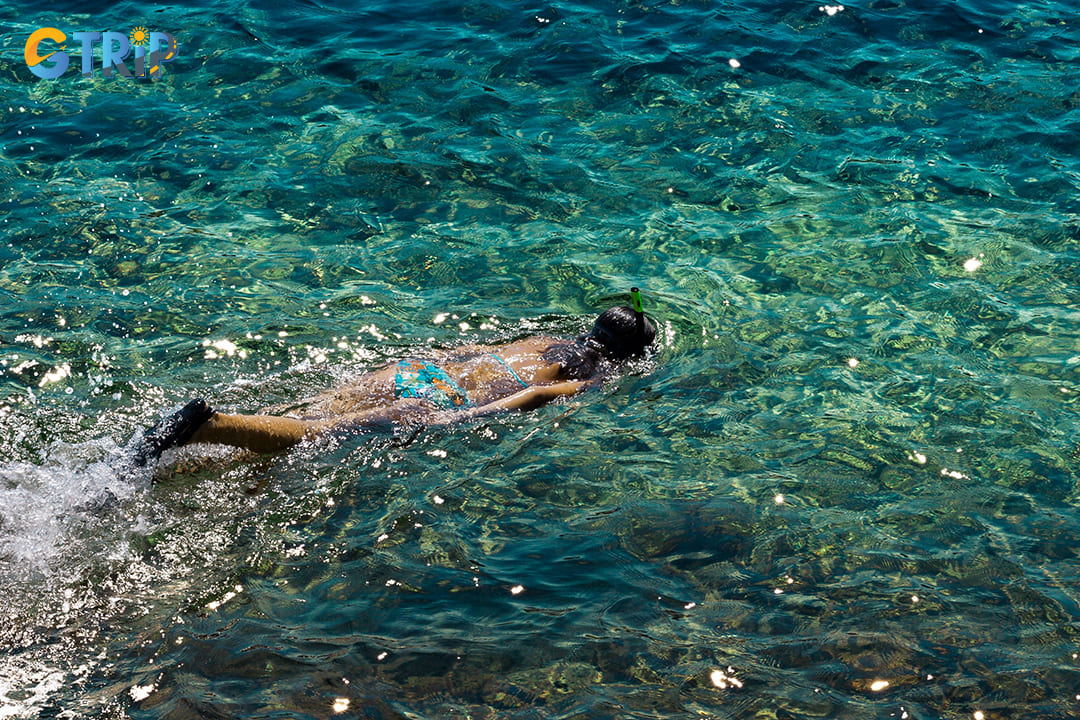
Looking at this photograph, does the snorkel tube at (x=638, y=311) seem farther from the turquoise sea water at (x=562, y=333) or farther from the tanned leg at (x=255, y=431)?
the tanned leg at (x=255, y=431)

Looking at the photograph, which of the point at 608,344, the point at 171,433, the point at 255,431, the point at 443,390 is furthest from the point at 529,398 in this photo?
the point at 171,433

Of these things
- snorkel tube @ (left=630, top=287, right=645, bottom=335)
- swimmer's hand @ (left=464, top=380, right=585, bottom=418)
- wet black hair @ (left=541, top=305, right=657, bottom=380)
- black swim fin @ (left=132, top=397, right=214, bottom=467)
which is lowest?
swimmer's hand @ (left=464, top=380, right=585, bottom=418)

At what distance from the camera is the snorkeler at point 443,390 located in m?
5.45

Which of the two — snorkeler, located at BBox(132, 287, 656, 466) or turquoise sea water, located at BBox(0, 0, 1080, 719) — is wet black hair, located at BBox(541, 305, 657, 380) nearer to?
snorkeler, located at BBox(132, 287, 656, 466)

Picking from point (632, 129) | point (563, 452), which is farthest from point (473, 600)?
point (632, 129)

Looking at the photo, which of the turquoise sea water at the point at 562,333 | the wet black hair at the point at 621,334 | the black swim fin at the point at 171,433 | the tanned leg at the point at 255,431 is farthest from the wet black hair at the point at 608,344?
the black swim fin at the point at 171,433

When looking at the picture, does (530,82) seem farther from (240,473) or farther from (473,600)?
(473,600)

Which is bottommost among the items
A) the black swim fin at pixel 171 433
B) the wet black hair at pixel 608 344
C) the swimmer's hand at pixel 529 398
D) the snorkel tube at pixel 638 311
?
the swimmer's hand at pixel 529 398

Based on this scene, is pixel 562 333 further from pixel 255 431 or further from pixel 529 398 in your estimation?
pixel 255 431

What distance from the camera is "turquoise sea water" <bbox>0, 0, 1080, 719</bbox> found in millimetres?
4922

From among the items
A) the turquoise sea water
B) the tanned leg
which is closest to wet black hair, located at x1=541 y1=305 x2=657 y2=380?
the turquoise sea water

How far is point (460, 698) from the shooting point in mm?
4660

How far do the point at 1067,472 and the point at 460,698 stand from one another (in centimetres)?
405

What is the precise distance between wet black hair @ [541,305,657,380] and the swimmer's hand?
11.0 inches
